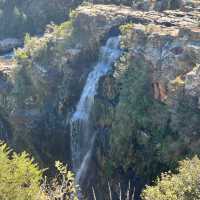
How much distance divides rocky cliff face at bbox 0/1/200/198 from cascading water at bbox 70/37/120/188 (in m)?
0.69

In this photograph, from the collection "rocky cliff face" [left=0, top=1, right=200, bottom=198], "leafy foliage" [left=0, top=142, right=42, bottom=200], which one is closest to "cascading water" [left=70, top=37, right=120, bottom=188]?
"rocky cliff face" [left=0, top=1, right=200, bottom=198]

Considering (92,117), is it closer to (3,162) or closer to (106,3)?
(3,162)

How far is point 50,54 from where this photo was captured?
33.5 m

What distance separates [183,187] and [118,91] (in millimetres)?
11898

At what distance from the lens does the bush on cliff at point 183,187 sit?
50.7ft

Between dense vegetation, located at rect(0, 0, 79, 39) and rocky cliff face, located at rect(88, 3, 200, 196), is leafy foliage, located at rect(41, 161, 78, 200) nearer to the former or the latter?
rocky cliff face, located at rect(88, 3, 200, 196)

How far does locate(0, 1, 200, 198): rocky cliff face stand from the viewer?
22406 mm

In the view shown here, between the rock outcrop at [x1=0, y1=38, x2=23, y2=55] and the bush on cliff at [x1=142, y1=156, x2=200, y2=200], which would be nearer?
the bush on cliff at [x1=142, y1=156, x2=200, y2=200]

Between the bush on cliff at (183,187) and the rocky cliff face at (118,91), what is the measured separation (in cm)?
441

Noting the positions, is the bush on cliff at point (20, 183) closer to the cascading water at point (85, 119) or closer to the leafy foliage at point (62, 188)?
the leafy foliage at point (62, 188)

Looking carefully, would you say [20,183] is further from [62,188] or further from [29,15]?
[29,15]

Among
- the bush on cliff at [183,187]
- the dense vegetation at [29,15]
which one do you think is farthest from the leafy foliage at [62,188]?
the dense vegetation at [29,15]

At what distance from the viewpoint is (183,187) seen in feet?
51.4

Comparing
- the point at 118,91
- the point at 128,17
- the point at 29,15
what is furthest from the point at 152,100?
the point at 29,15
